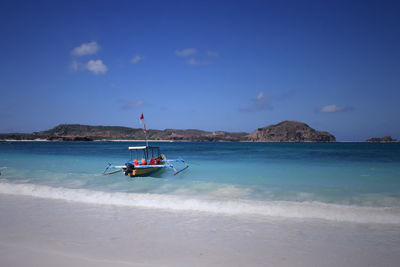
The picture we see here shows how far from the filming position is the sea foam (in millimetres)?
6781

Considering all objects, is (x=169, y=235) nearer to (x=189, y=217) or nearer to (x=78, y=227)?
(x=189, y=217)

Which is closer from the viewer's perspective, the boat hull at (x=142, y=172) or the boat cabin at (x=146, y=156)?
the boat hull at (x=142, y=172)

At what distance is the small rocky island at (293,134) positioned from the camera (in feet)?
618

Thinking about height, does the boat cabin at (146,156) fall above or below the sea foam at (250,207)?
above

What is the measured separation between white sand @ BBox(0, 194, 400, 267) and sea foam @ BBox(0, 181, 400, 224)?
488 millimetres

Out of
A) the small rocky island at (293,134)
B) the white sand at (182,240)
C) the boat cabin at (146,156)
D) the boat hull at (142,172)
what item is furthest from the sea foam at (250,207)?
the small rocky island at (293,134)

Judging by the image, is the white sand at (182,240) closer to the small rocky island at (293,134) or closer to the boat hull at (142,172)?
the boat hull at (142,172)

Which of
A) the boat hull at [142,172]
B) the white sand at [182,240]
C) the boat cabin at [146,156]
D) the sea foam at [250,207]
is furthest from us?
the boat cabin at [146,156]

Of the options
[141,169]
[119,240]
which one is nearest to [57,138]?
[141,169]

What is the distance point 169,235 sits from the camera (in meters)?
5.25

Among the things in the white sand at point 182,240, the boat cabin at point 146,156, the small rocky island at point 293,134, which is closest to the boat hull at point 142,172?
the boat cabin at point 146,156

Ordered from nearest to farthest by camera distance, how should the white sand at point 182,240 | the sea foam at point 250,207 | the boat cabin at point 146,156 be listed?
the white sand at point 182,240
the sea foam at point 250,207
the boat cabin at point 146,156

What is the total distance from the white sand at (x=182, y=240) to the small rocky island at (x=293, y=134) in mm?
191160

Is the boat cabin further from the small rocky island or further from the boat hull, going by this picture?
the small rocky island
